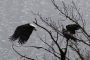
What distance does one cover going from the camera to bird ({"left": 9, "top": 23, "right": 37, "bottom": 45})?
12.0 ft

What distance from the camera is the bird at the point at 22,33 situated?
12.0 feet

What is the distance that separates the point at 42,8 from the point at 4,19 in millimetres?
24357

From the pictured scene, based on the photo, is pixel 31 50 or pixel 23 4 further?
pixel 23 4

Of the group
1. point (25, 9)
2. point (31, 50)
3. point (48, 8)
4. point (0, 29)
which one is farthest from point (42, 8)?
point (31, 50)

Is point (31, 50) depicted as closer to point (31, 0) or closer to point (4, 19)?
point (4, 19)

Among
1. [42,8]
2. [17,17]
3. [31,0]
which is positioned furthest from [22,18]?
[31,0]

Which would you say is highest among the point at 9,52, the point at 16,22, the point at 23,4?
the point at 23,4

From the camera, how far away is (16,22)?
121500 mm

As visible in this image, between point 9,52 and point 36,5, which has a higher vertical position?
point 36,5

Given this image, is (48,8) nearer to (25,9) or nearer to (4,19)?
(25,9)

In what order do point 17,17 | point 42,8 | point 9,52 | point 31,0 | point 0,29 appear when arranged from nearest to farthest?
1. point 9,52
2. point 0,29
3. point 17,17
4. point 42,8
5. point 31,0

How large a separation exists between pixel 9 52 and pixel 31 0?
76.5 m

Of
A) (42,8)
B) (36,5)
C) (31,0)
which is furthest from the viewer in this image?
(31,0)

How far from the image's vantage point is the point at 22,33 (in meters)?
3.68
